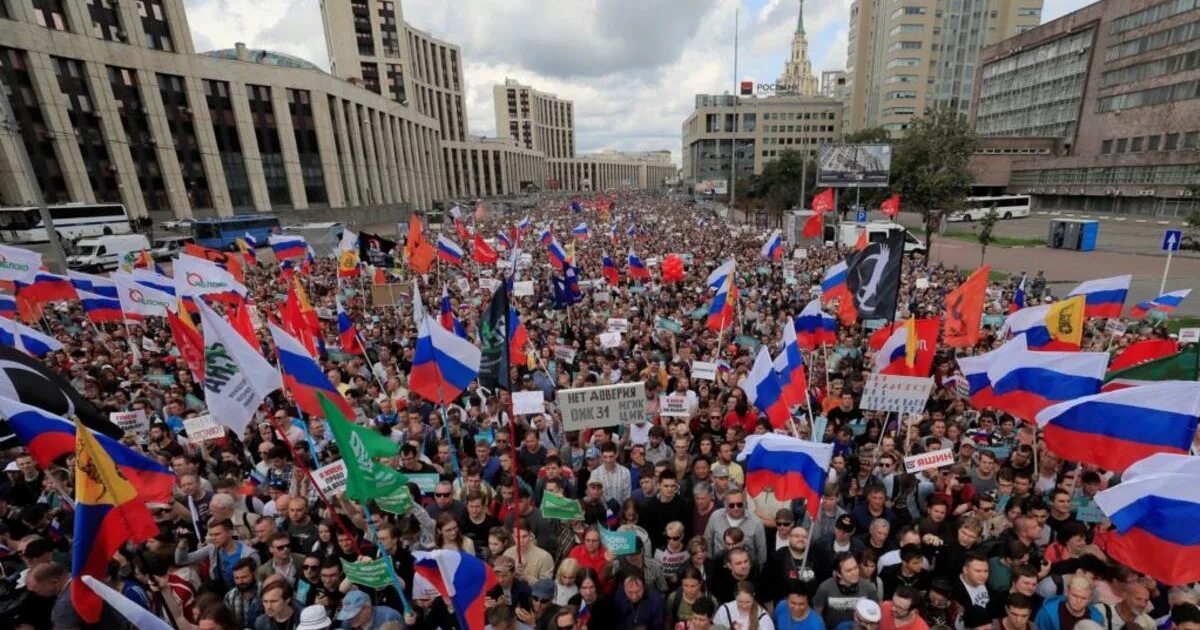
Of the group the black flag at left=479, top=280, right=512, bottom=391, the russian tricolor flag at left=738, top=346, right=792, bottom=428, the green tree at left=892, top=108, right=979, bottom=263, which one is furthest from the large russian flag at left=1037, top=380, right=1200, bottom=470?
the green tree at left=892, top=108, right=979, bottom=263

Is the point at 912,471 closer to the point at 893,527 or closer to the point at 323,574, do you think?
the point at 893,527

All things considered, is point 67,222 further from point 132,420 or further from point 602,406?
point 602,406

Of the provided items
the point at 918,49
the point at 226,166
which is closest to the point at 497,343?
the point at 226,166

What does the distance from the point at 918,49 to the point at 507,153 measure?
78536 mm

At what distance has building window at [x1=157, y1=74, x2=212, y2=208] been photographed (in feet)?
140

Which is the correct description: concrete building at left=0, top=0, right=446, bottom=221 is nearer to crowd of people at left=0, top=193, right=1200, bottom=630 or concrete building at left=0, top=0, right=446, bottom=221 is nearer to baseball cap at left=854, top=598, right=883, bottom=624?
crowd of people at left=0, top=193, right=1200, bottom=630

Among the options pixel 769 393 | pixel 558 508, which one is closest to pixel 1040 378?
pixel 769 393

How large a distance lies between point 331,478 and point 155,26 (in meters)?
54.6

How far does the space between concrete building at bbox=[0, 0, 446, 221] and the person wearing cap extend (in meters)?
44.0

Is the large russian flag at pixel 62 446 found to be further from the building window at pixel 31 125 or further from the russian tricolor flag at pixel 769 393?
the building window at pixel 31 125

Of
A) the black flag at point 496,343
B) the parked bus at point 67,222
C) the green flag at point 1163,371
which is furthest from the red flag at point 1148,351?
the parked bus at point 67,222

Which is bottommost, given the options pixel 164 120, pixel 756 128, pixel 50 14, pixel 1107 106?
pixel 1107 106

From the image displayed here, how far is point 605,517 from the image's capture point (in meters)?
5.44

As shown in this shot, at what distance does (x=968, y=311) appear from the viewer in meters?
9.38
